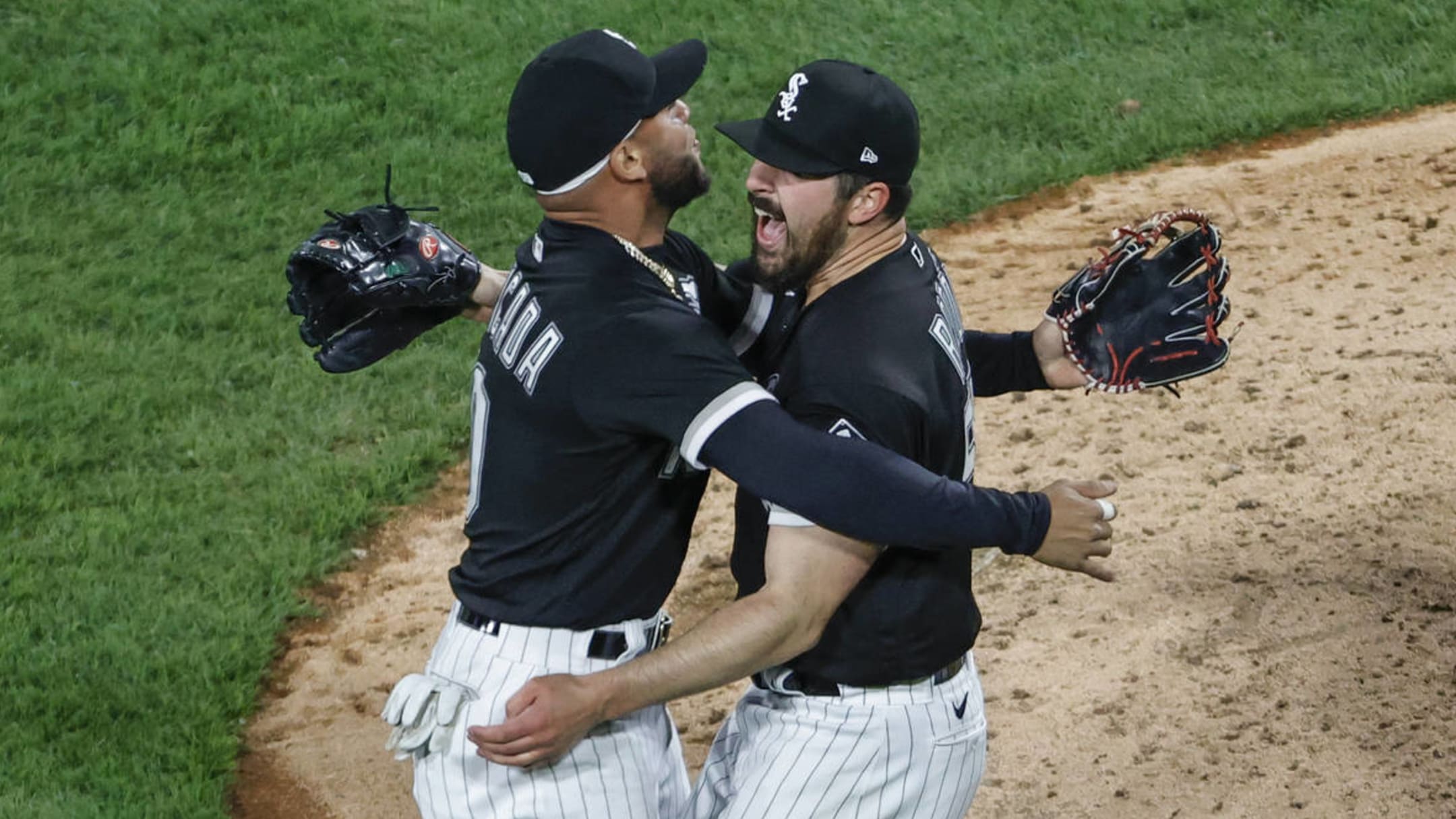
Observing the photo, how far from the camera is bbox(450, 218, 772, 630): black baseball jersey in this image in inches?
135

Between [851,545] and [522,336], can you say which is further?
[522,336]

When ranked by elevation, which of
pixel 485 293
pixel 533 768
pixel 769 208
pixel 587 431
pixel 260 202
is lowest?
pixel 260 202

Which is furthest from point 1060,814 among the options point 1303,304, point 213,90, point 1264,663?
point 213,90

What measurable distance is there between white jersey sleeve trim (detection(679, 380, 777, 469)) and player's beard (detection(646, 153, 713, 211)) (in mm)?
603

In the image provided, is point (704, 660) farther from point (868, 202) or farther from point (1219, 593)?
point (1219, 593)

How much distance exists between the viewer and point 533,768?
3.61 metres

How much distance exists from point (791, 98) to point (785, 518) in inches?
36.2

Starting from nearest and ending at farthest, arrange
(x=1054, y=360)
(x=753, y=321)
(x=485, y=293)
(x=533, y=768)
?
(x=533, y=768) → (x=753, y=321) → (x=1054, y=360) → (x=485, y=293)

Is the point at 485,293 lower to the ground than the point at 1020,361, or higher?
higher

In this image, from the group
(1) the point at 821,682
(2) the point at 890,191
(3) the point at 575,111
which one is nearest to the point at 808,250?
(2) the point at 890,191

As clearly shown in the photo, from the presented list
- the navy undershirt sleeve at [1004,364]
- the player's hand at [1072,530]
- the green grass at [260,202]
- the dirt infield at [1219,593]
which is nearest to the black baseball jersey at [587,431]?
the player's hand at [1072,530]

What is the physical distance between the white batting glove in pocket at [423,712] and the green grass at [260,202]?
7.58 feet

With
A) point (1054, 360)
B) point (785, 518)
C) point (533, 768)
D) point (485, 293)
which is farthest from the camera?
point (485, 293)

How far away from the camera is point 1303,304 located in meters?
8.13
